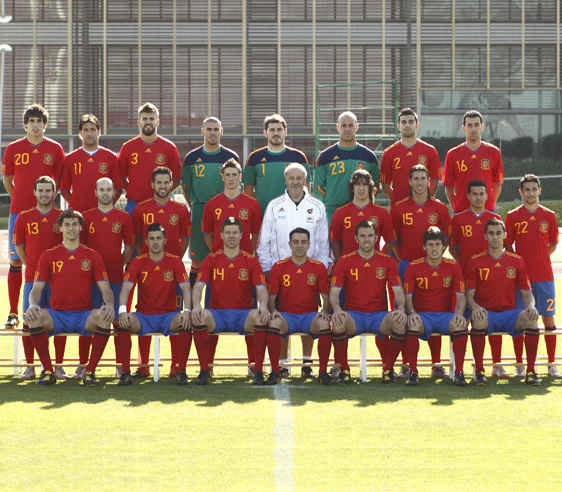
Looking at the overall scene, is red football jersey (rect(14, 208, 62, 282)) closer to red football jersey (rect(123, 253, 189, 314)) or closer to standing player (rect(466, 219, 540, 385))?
red football jersey (rect(123, 253, 189, 314))

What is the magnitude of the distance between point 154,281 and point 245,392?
128 centimetres

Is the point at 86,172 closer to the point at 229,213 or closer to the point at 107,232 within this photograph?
the point at 107,232

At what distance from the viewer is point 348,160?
9.71 m

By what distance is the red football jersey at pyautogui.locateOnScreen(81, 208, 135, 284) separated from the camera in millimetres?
9273

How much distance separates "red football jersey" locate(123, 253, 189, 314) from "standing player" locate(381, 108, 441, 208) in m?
2.07

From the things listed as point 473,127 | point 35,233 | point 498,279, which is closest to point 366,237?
point 498,279

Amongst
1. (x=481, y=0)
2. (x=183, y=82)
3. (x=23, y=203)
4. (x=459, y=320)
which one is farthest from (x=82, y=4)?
(x=459, y=320)

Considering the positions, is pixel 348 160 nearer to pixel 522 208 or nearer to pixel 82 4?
pixel 522 208

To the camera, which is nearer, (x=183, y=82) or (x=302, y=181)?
(x=302, y=181)

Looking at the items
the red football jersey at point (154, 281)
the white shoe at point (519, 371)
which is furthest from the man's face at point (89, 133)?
the white shoe at point (519, 371)

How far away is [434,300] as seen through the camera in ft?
29.3

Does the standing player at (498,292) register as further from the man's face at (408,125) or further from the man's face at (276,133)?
the man's face at (276,133)

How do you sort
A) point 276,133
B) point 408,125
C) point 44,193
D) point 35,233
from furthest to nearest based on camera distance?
point 276,133 < point 408,125 < point 35,233 < point 44,193

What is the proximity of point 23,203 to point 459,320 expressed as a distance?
13.6ft
